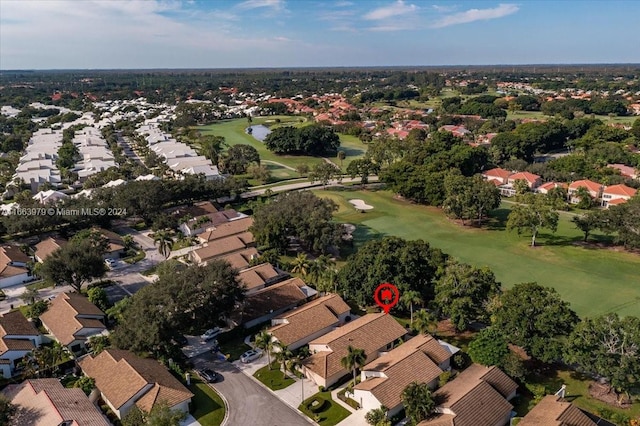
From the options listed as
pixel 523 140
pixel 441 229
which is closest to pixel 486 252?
pixel 441 229

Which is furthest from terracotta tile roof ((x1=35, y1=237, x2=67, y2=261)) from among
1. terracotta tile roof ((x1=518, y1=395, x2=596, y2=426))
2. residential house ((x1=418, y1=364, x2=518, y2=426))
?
terracotta tile roof ((x1=518, y1=395, x2=596, y2=426))

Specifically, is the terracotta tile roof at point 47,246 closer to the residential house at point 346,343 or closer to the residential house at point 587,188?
the residential house at point 346,343

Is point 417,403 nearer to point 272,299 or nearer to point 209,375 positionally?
point 209,375

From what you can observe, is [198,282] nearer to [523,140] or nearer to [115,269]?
[115,269]

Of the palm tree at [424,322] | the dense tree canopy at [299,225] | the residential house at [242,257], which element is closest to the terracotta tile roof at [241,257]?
the residential house at [242,257]

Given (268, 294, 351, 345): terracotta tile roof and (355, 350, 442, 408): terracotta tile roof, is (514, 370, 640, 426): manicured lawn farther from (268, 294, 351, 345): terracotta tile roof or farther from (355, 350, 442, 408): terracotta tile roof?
(268, 294, 351, 345): terracotta tile roof

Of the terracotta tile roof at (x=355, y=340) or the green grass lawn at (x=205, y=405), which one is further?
the terracotta tile roof at (x=355, y=340)
